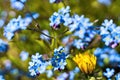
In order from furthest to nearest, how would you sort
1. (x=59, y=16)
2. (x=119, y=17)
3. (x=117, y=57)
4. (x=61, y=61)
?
(x=119, y=17)
(x=117, y=57)
(x=59, y=16)
(x=61, y=61)

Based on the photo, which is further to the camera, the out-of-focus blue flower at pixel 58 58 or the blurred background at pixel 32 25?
the blurred background at pixel 32 25

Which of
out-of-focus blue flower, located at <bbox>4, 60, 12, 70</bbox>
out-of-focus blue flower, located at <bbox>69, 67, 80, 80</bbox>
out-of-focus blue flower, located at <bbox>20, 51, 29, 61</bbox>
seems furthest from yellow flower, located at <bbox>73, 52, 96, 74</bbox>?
out-of-focus blue flower, located at <bbox>4, 60, 12, 70</bbox>

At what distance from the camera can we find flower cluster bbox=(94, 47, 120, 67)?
273 cm

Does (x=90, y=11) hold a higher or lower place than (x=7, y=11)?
lower

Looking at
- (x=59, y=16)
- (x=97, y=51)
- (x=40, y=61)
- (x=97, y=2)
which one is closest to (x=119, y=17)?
(x=97, y=2)

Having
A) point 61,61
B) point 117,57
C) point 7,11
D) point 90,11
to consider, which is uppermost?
point 7,11

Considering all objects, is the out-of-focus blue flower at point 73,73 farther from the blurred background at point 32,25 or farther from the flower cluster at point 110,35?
the flower cluster at point 110,35

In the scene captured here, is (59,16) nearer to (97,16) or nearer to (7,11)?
(97,16)

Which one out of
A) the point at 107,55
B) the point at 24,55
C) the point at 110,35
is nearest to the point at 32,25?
the point at 24,55

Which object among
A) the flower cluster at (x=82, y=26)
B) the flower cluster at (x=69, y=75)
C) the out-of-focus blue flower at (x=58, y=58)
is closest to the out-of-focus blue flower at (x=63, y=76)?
the flower cluster at (x=69, y=75)

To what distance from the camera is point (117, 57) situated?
8.84 ft

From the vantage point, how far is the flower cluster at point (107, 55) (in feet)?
8.97

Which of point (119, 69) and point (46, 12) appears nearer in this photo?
point (119, 69)

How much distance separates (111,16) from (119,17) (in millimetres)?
146
